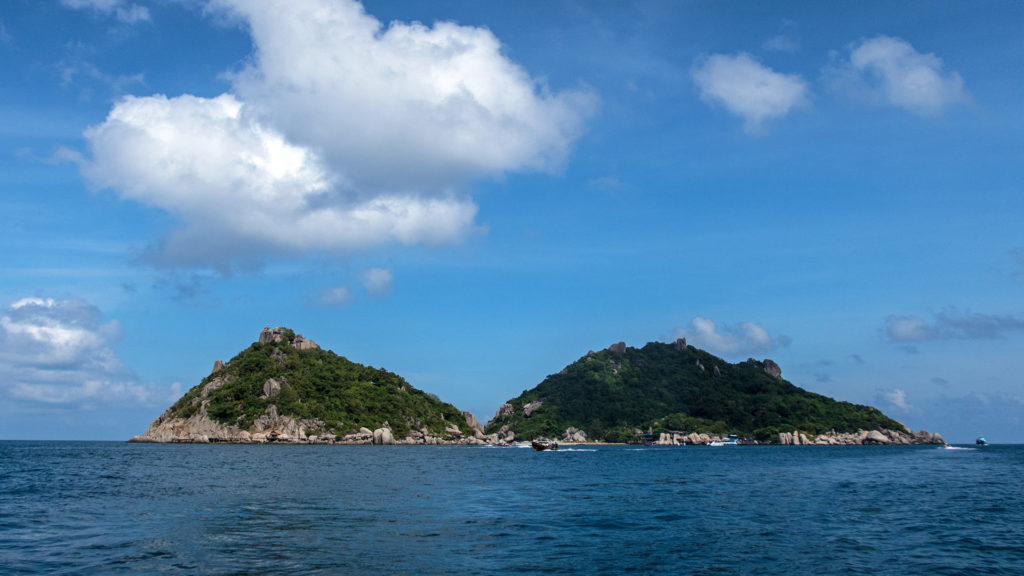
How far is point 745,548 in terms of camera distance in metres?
27.7

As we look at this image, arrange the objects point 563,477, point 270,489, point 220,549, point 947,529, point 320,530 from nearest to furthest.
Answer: point 220,549 → point 320,530 → point 947,529 → point 270,489 → point 563,477

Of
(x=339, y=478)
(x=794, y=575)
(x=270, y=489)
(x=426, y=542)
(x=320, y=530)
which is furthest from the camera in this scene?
(x=339, y=478)

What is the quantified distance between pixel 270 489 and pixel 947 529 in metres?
46.9

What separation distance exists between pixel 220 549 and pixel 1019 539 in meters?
38.8

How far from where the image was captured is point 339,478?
6103 cm

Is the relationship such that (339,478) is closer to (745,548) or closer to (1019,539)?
(745,548)

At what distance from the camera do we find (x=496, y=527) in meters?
32.3

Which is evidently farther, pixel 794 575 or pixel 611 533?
pixel 611 533

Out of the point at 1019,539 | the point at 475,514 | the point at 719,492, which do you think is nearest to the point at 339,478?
the point at 475,514

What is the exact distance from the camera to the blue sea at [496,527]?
934 inches

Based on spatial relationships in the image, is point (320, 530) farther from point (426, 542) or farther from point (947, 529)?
point (947, 529)

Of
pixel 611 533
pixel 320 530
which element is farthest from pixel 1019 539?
pixel 320 530

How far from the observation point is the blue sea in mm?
23719

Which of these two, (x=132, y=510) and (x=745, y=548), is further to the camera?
(x=132, y=510)
